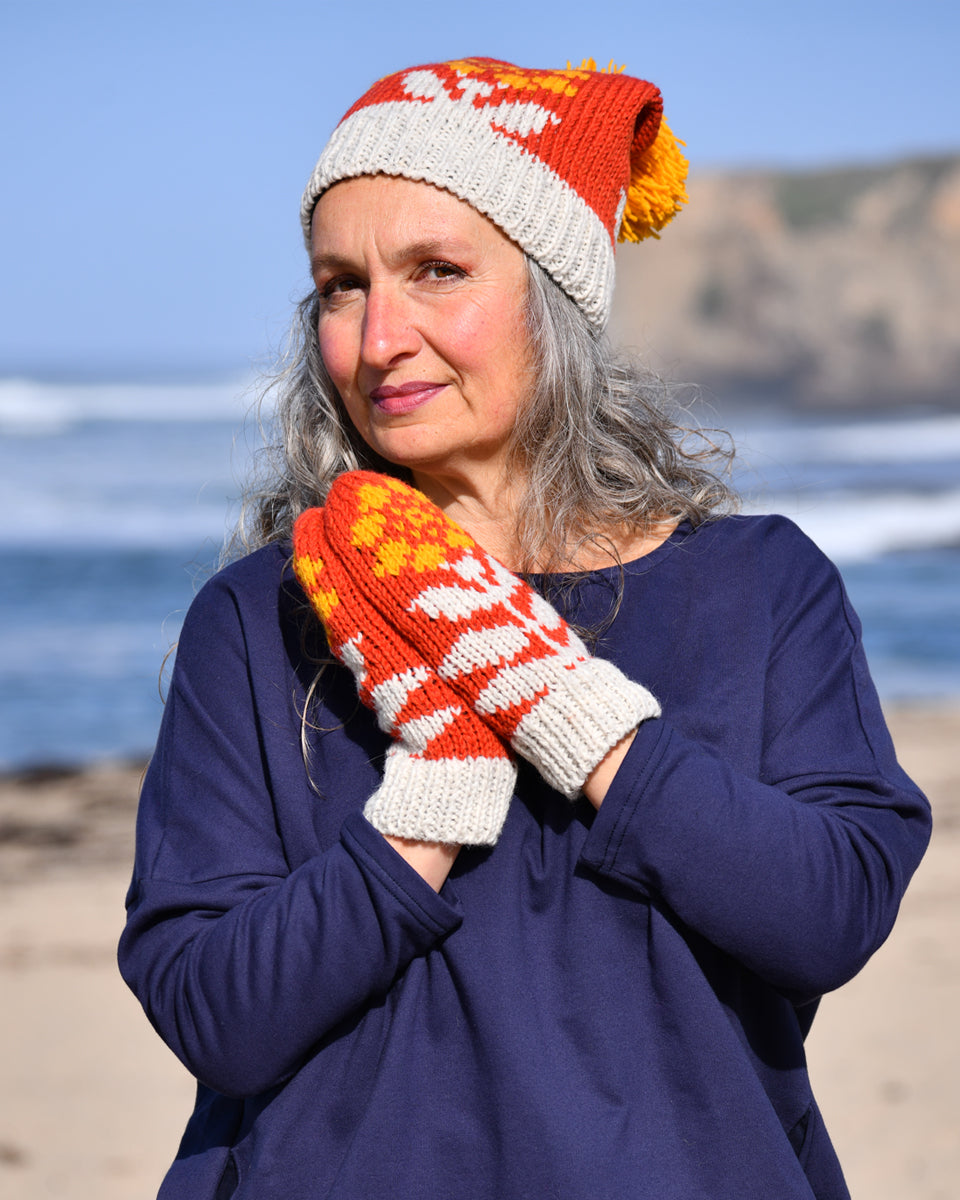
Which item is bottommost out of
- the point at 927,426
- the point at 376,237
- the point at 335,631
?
Result: the point at 927,426

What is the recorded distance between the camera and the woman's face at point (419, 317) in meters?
1.58

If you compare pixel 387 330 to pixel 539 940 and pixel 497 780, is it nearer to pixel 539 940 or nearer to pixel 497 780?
pixel 497 780

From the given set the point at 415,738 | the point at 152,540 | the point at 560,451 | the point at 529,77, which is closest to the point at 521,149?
the point at 529,77

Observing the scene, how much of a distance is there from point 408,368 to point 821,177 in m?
52.7

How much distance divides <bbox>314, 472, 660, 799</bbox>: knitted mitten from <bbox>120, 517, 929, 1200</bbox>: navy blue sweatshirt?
62 millimetres

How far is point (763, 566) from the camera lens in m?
1.65

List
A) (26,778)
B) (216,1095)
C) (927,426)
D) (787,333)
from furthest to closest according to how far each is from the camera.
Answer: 1. (787,333)
2. (927,426)
3. (26,778)
4. (216,1095)

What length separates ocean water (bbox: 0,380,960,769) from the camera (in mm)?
8688

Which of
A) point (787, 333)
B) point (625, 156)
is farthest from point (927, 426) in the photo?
point (625, 156)

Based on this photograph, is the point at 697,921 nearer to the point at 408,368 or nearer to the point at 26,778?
the point at 408,368

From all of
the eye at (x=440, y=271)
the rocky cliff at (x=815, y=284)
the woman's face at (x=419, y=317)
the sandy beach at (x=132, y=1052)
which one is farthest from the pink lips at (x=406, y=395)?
the rocky cliff at (x=815, y=284)

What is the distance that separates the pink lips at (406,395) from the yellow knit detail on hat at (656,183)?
1.67ft

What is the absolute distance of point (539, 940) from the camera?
1.46 m

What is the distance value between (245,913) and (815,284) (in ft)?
154
